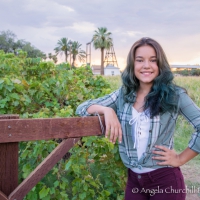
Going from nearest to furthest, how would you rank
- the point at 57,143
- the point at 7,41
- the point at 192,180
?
the point at 57,143 < the point at 192,180 < the point at 7,41

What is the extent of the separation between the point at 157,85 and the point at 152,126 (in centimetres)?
24

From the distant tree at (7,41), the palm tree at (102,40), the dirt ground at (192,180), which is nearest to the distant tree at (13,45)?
the distant tree at (7,41)

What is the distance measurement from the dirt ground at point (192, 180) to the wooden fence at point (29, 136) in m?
2.78

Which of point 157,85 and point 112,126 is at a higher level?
point 157,85

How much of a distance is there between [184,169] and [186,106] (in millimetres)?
3999

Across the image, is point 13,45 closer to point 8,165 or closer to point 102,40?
point 102,40

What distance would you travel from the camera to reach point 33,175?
1.79 metres

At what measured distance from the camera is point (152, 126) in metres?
1.75

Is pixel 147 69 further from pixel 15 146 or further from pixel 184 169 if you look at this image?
pixel 184 169

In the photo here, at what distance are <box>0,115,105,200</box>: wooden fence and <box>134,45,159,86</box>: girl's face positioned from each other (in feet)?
1.21

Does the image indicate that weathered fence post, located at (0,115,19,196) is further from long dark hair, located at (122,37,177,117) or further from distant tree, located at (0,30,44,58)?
distant tree, located at (0,30,44,58)

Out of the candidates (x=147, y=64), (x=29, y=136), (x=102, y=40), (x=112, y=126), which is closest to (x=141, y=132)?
(x=112, y=126)

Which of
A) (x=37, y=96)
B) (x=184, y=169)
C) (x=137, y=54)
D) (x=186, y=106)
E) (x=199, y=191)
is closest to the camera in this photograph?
(x=186, y=106)

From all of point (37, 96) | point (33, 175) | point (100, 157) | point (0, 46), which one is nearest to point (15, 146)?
point (33, 175)
